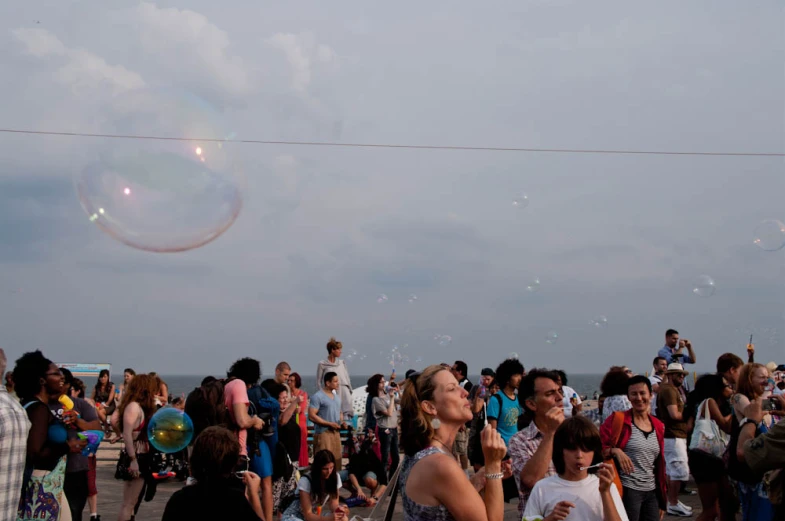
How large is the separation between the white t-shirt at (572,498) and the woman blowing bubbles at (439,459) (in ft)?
1.65

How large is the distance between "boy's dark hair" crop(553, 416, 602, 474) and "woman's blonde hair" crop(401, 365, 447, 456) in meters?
0.91

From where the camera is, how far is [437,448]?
289 centimetres

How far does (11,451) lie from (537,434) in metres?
3.13

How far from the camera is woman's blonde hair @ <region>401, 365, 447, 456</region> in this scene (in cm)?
295

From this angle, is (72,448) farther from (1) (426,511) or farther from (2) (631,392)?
(2) (631,392)

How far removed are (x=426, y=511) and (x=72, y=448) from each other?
3.36 m

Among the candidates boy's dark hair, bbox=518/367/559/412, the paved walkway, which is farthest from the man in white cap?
boy's dark hair, bbox=518/367/559/412

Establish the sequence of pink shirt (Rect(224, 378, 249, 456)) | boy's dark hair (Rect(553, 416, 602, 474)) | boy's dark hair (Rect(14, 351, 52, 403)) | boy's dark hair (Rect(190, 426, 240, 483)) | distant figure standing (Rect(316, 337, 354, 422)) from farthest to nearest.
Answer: distant figure standing (Rect(316, 337, 354, 422))
pink shirt (Rect(224, 378, 249, 456))
boy's dark hair (Rect(14, 351, 52, 403))
boy's dark hair (Rect(553, 416, 602, 474))
boy's dark hair (Rect(190, 426, 240, 483))

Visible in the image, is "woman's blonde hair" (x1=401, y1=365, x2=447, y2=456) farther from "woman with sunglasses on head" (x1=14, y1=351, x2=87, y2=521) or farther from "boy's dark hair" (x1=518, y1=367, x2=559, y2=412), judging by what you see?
"woman with sunglasses on head" (x1=14, y1=351, x2=87, y2=521)

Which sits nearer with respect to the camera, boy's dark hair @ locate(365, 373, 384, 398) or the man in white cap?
the man in white cap

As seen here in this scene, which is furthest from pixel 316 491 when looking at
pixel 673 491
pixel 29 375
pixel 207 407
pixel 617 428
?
pixel 673 491

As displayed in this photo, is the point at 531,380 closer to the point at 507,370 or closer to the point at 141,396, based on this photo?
the point at 507,370

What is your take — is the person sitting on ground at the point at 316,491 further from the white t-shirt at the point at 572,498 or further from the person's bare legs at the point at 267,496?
the white t-shirt at the point at 572,498

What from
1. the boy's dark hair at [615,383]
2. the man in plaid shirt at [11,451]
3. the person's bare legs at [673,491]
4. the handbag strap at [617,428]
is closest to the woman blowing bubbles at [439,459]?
the handbag strap at [617,428]
